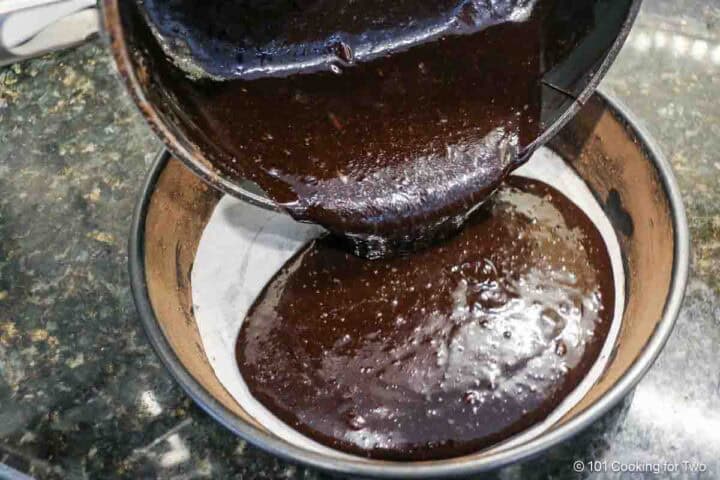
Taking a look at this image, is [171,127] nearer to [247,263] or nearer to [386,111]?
[386,111]

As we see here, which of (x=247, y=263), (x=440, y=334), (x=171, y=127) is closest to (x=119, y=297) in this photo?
(x=247, y=263)

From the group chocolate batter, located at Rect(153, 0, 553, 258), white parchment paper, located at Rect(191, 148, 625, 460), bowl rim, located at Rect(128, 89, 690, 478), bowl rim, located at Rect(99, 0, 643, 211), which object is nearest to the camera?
bowl rim, located at Rect(99, 0, 643, 211)

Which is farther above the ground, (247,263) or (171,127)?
(171,127)

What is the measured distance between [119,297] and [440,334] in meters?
0.72

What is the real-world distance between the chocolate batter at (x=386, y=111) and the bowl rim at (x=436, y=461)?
0.28 meters

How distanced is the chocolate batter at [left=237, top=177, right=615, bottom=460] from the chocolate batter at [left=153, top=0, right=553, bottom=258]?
226 mm

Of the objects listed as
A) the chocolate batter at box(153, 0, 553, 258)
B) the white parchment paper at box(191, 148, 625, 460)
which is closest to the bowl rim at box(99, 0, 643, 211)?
the chocolate batter at box(153, 0, 553, 258)

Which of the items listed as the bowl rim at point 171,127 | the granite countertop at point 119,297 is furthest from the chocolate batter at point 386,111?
the granite countertop at point 119,297

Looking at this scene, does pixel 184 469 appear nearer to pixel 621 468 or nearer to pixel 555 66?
pixel 621 468

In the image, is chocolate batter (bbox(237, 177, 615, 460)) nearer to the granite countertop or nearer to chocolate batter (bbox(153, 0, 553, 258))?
the granite countertop

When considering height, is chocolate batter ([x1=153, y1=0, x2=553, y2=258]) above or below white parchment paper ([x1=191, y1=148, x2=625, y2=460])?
above

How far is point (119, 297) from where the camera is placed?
5.15 ft

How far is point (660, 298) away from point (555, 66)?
49 cm

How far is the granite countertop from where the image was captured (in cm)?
133
